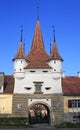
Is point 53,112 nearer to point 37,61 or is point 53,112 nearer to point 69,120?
point 69,120

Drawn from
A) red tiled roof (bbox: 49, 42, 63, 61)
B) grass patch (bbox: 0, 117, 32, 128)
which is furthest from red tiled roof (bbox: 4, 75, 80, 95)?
red tiled roof (bbox: 49, 42, 63, 61)

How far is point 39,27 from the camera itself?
180 ft

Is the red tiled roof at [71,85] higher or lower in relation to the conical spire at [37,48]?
lower

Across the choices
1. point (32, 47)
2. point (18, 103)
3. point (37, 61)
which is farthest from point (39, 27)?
point (18, 103)

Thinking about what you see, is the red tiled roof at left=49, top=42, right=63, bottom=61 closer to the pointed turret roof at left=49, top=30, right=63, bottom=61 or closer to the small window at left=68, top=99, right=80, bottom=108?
the pointed turret roof at left=49, top=30, right=63, bottom=61

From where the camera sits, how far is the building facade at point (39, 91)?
153 ft

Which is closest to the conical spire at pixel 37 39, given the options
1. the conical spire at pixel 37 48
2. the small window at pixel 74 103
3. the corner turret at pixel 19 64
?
the conical spire at pixel 37 48

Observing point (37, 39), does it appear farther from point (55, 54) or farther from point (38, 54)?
point (55, 54)

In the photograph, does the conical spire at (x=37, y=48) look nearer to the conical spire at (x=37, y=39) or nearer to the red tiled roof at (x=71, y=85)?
the conical spire at (x=37, y=39)

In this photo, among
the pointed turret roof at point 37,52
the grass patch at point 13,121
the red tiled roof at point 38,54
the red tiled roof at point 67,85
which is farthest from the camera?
the pointed turret roof at point 37,52

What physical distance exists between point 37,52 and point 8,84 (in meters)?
7.75

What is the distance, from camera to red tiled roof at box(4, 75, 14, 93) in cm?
4775

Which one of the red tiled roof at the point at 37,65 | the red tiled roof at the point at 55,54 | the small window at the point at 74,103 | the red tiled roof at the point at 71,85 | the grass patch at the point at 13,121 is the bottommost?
the grass patch at the point at 13,121

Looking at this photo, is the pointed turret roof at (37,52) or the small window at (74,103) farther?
the pointed turret roof at (37,52)
